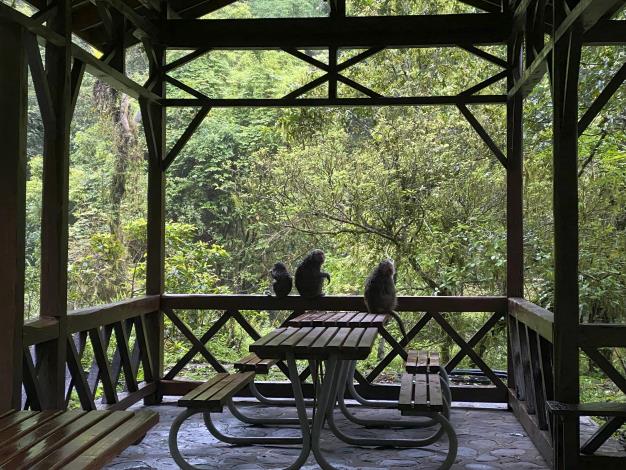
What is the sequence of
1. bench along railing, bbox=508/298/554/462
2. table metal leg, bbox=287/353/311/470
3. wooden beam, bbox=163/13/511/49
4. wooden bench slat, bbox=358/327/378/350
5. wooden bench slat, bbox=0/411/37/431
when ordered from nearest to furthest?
wooden bench slat, bbox=0/411/37/431 → wooden bench slat, bbox=358/327/378/350 → table metal leg, bbox=287/353/311/470 → bench along railing, bbox=508/298/554/462 → wooden beam, bbox=163/13/511/49

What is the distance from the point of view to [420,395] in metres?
4.97

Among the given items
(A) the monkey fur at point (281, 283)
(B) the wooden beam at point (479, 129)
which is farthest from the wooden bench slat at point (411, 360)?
(B) the wooden beam at point (479, 129)

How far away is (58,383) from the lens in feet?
17.1

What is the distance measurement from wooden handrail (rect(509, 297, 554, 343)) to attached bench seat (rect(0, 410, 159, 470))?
113 inches

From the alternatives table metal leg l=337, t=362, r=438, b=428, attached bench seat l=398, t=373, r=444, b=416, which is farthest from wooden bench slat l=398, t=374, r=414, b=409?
table metal leg l=337, t=362, r=438, b=428

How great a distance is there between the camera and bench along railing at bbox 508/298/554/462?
5445 millimetres

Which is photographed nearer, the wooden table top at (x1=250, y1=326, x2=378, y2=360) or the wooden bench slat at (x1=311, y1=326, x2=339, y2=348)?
the wooden table top at (x1=250, y1=326, x2=378, y2=360)

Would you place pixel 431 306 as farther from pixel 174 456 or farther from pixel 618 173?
pixel 618 173

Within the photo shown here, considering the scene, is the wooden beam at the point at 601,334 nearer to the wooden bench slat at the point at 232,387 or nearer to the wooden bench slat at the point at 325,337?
the wooden bench slat at the point at 325,337

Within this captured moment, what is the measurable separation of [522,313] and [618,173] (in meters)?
4.59

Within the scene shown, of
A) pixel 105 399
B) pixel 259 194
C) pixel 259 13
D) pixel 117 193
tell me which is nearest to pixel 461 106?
pixel 105 399

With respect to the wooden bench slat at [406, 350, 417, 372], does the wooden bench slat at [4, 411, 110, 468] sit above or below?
above

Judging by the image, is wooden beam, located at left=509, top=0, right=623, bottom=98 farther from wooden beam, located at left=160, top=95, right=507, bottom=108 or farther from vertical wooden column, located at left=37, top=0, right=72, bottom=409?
vertical wooden column, located at left=37, top=0, right=72, bottom=409

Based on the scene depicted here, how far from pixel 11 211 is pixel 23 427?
1756mm
